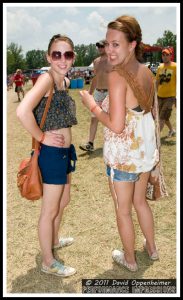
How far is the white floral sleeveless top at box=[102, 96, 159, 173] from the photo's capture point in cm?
263

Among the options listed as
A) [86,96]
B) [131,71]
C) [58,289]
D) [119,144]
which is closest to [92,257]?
[58,289]

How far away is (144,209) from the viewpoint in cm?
304

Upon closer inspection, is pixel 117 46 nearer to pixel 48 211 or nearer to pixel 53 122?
pixel 53 122

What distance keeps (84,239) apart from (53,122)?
1.53 m

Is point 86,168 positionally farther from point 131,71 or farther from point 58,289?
point 131,71

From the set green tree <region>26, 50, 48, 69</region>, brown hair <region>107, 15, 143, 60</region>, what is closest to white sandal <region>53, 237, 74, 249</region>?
brown hair <region>107, 15, 143, 60</region>

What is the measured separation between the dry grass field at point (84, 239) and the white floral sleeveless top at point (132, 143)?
1048 mm

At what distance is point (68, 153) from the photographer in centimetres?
286

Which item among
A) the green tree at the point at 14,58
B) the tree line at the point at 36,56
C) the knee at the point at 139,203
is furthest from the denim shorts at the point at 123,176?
the green tree at the point at 14,58

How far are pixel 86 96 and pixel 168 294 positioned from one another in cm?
178

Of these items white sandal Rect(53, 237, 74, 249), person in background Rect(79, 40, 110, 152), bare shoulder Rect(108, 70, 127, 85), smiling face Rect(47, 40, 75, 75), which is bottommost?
white sandal Rect(53, 237, 74, 249)

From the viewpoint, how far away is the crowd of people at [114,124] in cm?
244

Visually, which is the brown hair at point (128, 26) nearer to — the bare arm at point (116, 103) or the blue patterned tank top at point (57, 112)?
the bare arm at point (116, 103)

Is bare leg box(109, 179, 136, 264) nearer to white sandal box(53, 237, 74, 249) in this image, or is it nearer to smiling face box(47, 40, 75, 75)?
white sandal box(53, 237, 74, 249)
